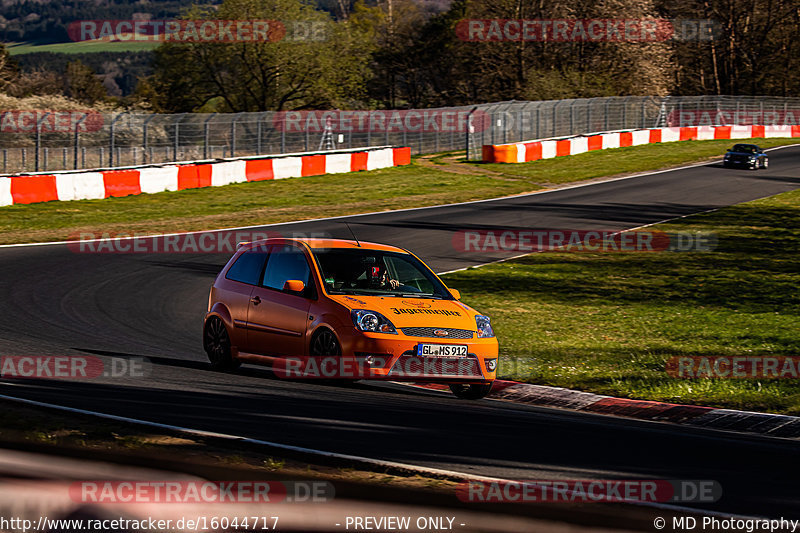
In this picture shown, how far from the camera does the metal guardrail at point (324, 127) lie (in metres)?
35.3

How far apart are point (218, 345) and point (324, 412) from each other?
3.13m

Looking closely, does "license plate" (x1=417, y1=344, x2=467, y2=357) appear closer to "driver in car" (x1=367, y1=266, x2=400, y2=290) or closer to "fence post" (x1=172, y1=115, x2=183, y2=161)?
"driver in car" (x1=367, y1=266, x2=400, y2=290)

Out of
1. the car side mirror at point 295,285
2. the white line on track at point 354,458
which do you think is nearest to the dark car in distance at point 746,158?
the car side mirror at point 295,285

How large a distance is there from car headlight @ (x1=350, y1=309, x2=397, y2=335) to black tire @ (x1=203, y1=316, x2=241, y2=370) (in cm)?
199

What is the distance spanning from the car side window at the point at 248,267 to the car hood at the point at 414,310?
54.1 inches

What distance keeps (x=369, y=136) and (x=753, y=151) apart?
17119mm

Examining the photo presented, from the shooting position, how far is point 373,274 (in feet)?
35.4

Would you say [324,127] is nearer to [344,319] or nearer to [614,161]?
[614,161]

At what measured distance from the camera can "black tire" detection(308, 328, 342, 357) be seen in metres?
9.82

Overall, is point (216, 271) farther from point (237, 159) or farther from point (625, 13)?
point (625, 13)

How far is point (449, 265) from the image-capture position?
67.4 ft

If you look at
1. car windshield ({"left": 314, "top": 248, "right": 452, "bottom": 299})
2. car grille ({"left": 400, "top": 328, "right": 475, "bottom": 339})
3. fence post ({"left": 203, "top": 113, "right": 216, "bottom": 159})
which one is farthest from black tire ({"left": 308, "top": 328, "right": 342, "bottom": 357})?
fence post ({"left": 203, "top": 113, "right": 216, "bottom": 159})

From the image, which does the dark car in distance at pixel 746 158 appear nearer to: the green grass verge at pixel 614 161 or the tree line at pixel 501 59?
the green grass verge at pixel 614 161

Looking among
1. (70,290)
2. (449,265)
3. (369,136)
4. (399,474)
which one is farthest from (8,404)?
(369,136)
